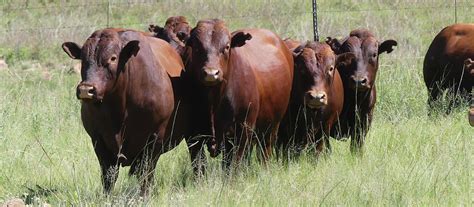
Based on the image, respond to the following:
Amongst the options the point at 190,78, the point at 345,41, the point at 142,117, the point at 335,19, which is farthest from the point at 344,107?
the point at 335,19

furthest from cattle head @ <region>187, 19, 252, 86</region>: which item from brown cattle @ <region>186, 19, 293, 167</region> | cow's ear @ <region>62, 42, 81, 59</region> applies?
cow's ear @ <region>62, 42, 81, 59</region>

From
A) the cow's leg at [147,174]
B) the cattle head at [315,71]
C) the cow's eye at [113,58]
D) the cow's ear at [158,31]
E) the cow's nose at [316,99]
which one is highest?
the cow's eye at [113,58]

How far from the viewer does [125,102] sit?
7.30 m

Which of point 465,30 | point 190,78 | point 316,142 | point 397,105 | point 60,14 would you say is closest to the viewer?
point 190,78

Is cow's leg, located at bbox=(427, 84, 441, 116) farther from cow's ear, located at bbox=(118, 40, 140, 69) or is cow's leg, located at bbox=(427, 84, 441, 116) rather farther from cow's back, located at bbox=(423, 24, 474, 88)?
cow's ear, located at bbox=(118, 40, 140, 69)

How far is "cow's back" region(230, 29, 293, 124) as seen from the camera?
8234 millimetres

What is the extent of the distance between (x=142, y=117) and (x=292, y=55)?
8.21 ft

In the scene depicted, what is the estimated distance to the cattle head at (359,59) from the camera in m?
9.47

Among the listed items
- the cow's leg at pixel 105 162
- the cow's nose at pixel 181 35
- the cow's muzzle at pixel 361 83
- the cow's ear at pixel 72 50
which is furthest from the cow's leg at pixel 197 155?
the cow's muzzle at pixel 361 83

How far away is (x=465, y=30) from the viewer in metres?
12.4

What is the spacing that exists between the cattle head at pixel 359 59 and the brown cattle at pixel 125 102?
2460 millimetres

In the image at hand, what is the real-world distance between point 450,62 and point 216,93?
5.12 metres

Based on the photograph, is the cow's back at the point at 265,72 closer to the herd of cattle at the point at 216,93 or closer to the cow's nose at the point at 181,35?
the herd of cattle at the point at 216,93

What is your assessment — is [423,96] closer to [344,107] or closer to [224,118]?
[344,107]
